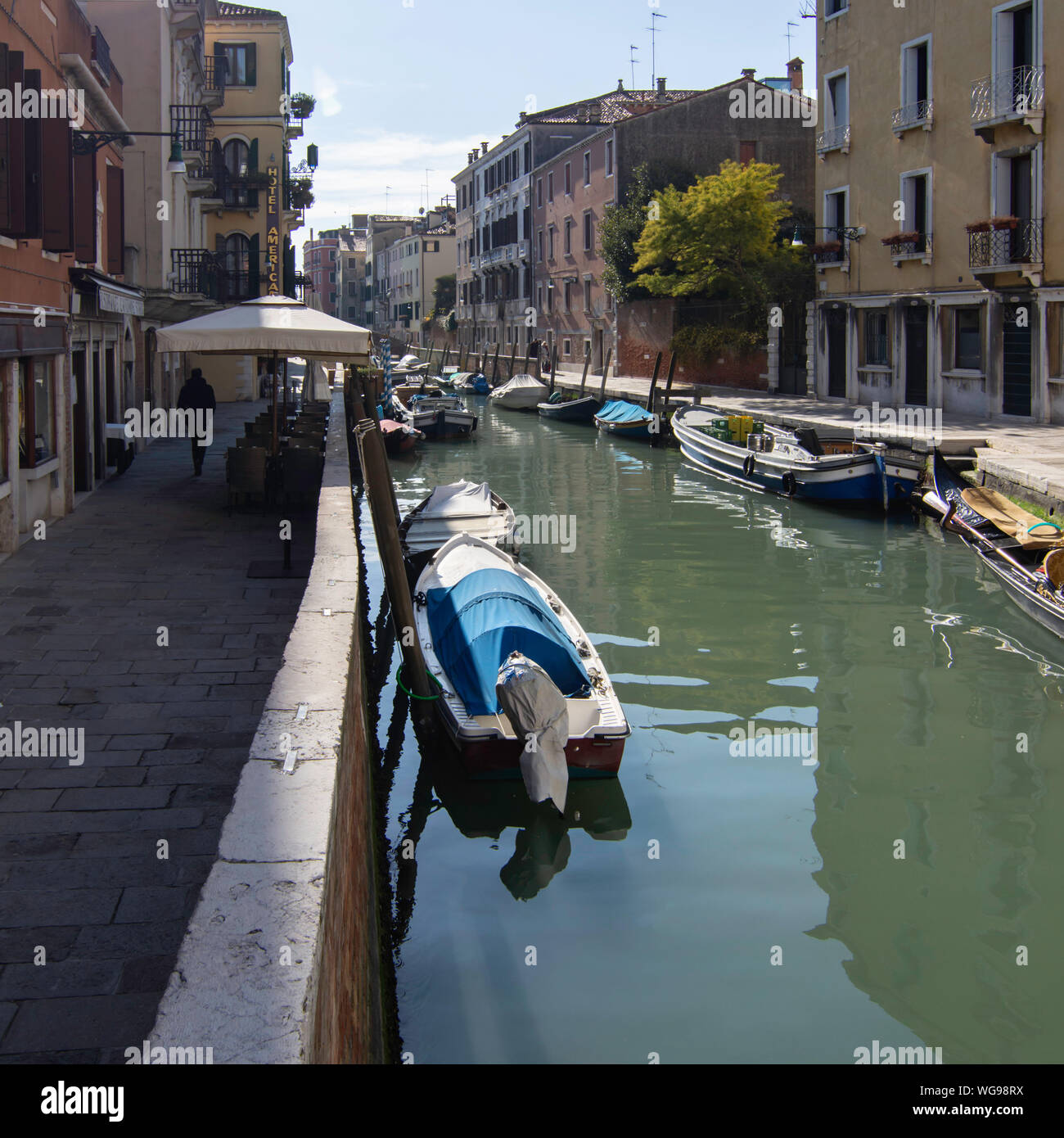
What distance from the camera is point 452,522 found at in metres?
12.5

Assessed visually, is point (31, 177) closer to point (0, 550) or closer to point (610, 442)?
point (0, 550)

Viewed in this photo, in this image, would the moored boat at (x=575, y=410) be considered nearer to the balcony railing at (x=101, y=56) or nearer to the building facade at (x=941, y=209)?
the building facade at (x=941, y=209)

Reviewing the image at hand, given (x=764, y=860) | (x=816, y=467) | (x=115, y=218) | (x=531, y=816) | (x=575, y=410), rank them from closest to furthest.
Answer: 1. (x=764, y=860)
2. (x=531, y=816)
3. (x=115, y=218)
4. (x=816, y=467)
5. (x=575, y=410)

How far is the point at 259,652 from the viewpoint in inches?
258

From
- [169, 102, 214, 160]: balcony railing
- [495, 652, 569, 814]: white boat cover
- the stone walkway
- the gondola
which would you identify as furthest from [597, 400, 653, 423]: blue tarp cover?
[495, 652, 569, 814]: white boat cover

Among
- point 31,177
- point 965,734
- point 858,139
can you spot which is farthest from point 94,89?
point 858,139

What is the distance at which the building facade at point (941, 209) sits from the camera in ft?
59.7

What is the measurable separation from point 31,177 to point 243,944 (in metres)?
8.23

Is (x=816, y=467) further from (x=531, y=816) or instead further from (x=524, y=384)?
(x=524, y=384)

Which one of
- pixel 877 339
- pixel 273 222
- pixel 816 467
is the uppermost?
pixel 273 222

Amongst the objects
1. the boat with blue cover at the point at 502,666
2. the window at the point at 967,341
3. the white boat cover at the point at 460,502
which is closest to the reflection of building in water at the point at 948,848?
the boat with blue cover at the point at 502,666

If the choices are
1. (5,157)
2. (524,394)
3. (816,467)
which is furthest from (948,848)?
(524,394)

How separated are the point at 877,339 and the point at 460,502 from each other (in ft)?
44.4

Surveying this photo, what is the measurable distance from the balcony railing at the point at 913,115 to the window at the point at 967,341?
340cm
